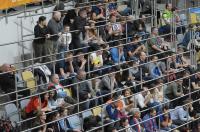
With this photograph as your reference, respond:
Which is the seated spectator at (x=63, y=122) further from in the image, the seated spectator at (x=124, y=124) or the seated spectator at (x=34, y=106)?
the seated spectator at (x=124, y=124)

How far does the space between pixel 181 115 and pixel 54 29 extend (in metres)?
2.84

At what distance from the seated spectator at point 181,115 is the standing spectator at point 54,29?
2522 millimetres

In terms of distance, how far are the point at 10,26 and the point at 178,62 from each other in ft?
12.1

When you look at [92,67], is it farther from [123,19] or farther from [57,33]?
[123,19]

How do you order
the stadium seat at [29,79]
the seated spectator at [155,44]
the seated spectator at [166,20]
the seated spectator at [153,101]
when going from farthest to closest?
the seated spectator at [166,20] < the seated spectator at [155,44] < the seated spectator at [153,101] < the stadium seat at [29,79]

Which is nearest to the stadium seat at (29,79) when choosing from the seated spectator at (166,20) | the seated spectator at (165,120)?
the seated spectator at (165,120)

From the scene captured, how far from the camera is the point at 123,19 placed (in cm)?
1168

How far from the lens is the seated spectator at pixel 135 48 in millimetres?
10972

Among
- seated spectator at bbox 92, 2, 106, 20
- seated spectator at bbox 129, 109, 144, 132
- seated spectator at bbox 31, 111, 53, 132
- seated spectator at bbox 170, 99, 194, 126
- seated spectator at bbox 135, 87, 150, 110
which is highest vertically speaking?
seated spectator at bbox 92, 2, 106, 20

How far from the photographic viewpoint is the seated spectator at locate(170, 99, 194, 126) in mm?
10320

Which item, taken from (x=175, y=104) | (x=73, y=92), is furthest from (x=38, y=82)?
(x=175, y=104)

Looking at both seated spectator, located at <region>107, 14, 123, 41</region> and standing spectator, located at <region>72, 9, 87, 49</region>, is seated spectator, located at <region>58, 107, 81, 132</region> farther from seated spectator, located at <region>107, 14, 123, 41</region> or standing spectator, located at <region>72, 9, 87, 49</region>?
seated spectator, located at <region>107, 14, 123, 41</region>

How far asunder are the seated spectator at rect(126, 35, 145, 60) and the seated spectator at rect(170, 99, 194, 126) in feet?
4.38

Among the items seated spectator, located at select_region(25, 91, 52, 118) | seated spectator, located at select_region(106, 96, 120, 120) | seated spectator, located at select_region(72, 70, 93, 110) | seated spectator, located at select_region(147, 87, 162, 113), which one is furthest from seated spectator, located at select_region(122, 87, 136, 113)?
seated spectator, located at select_region(25, 91, 52, 118)
